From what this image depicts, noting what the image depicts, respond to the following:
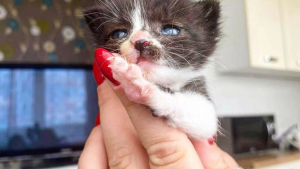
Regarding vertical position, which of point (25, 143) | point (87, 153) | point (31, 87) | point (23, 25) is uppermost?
point (23, 25)

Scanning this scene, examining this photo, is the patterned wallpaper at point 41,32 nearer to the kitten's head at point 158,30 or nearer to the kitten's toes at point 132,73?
the kitten's head at point 158,30

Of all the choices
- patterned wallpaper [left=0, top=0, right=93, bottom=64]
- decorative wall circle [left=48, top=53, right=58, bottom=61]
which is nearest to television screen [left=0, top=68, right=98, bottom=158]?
patterned wallpaper [left=0, top=0, right=93, bottom=64]

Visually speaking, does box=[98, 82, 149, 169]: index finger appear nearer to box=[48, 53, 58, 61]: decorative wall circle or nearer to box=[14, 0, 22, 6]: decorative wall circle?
box=[48, 53, 58, 61]: decorative wall circle

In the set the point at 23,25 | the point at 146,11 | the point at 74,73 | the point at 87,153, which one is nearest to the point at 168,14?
the point at 146,11

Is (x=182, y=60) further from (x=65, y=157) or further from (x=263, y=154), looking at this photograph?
(x=263, y=154)

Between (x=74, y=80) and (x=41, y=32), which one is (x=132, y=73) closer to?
(x=74, y=80)


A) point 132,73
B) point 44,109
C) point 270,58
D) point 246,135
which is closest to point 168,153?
point 132,73

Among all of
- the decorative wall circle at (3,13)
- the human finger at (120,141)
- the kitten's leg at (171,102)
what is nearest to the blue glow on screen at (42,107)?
the decorative wall circle at (3,13)
